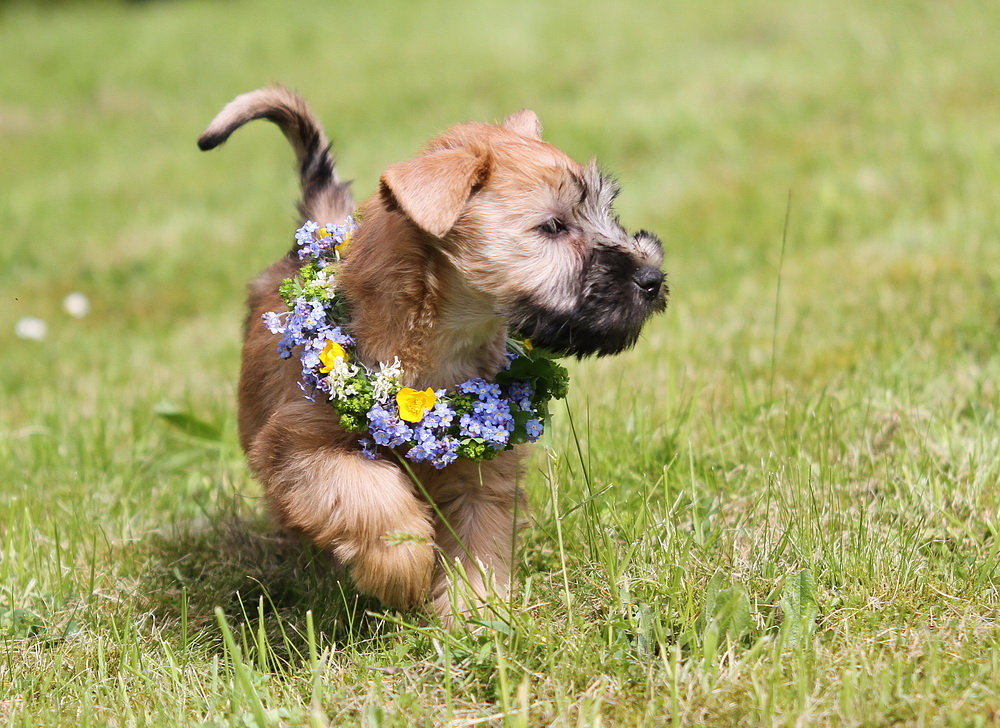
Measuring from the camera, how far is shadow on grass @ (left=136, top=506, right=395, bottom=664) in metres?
3.03

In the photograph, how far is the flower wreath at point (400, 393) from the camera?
2.73m

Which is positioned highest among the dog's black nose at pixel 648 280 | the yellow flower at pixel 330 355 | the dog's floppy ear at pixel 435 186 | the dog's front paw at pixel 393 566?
the dog's floppy ear at pixel 435 186

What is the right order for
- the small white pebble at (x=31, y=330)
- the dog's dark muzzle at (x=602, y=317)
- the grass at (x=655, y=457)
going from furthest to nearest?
the small white pebble at (x=31, y=330), the dog's dark muzzle at (x=602, y=317), the grass at (x=655, y=457)

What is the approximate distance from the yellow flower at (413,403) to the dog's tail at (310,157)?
3.62 feet

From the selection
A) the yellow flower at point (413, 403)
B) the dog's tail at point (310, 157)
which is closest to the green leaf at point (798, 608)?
the yellow flower at point (413, 403)

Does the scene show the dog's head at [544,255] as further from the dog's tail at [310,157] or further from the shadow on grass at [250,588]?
the shadow on grass at [250,588]

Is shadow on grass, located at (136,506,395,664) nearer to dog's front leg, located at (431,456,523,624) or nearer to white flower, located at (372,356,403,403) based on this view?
dog's front leg, located at (431,456,523,624)

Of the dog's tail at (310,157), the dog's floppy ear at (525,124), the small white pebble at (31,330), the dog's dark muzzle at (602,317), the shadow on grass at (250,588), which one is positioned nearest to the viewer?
the dog's dark muzzle at (602,317)

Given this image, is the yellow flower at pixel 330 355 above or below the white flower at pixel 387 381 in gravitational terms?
above

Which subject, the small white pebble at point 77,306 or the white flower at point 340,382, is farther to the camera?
the small white pebble at point 77,306

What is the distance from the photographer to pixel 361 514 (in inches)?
105

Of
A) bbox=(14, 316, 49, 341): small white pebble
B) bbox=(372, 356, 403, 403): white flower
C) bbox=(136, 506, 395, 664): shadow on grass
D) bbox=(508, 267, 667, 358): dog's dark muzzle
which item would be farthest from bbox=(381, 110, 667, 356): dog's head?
bbox=(14, 316, 49, 341): small white pebble

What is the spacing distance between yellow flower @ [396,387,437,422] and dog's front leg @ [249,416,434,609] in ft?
0.52

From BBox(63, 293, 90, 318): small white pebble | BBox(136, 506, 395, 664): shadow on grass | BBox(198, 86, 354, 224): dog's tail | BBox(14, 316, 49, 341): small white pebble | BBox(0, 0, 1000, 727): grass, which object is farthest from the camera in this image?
BBox(63, 293, 90, 318): small white pebble
